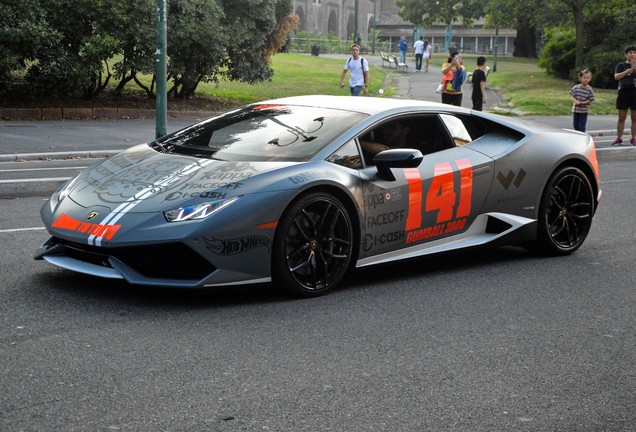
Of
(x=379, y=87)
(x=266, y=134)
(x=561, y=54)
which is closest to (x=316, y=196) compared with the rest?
(x=266, y=134)

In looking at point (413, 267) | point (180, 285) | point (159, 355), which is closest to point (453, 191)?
point (413, 267)

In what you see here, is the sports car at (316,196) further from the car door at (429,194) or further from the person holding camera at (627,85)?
the person holding camera at (627,85)

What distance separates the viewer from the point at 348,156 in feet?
22.9

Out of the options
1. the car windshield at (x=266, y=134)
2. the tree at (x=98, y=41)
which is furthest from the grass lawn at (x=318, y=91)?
the car windshield at (x=266, y=134)

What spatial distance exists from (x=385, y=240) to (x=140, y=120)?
16.2m

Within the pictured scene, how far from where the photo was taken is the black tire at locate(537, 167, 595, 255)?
827 centimetres

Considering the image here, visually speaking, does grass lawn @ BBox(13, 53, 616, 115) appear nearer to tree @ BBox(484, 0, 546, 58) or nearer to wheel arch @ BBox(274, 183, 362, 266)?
tree @ BBox(484, 0, 546, 58)

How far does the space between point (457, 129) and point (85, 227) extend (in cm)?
309

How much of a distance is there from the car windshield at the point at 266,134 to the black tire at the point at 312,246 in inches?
16.0

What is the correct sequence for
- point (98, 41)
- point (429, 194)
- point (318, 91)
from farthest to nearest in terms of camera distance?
1. point (318, 91)
2. point (98, 41)
3. point (429, 194)

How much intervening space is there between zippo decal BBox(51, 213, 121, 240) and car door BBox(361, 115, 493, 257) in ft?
5.80

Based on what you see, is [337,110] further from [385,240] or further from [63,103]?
[63,103]

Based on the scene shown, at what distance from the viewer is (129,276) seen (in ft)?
20.0

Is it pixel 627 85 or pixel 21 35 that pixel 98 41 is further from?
pixel 627 85
